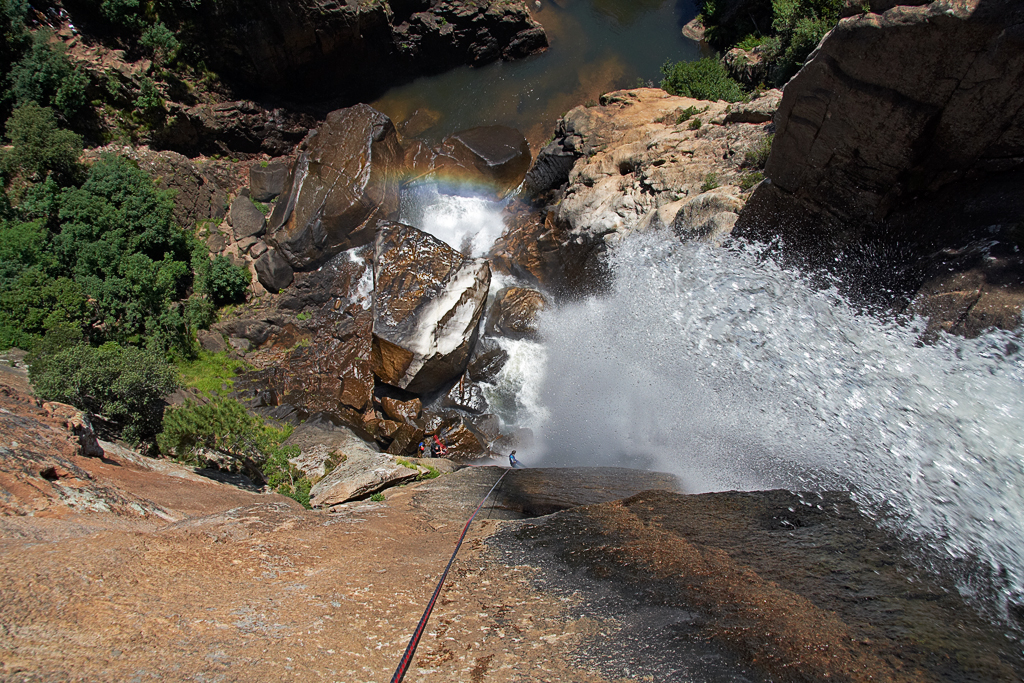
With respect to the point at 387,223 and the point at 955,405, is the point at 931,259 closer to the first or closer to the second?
the point at 955,405

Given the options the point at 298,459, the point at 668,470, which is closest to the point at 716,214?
the point at 668,470

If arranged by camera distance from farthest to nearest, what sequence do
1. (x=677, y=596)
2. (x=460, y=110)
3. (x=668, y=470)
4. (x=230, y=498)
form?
(x=460, y=110), (x=668, y=470), (x=230, y=498), (x=677, y=596)

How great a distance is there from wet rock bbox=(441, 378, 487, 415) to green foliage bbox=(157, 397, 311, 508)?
3.15 m

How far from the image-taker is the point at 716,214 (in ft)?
30.2

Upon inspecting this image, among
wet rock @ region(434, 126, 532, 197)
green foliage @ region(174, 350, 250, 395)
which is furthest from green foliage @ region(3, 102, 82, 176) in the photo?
wet rock @ region(434, 126, 532, 197)

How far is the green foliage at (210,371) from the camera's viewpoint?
11.5 m

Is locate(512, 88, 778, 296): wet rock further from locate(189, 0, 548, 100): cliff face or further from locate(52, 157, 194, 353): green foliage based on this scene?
locate(52, 157, 194, 353): green foliage

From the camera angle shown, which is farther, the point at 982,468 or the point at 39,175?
the point at 39,175

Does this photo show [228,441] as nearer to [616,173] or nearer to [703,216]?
[703,216]

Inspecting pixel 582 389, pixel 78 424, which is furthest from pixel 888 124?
pixel 78 424

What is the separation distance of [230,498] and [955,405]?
352 inches

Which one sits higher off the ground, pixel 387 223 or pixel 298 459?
pixel 387 223

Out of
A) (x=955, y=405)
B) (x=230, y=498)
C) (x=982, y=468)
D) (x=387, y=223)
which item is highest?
(x=387, y=223)

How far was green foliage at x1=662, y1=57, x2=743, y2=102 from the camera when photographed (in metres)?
12.8
